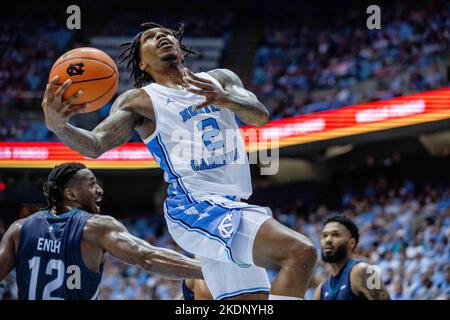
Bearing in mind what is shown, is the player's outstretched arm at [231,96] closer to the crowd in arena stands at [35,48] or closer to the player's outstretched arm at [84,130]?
the player's outstretched arm at [84,130]

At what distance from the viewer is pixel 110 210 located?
16.7 metres

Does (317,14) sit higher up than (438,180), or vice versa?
(317,14)

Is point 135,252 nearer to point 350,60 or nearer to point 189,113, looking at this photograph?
point 189,113

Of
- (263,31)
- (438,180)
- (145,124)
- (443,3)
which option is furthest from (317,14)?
(145,124)

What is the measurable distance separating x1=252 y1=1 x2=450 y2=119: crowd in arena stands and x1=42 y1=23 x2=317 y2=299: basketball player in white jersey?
929 centimetres

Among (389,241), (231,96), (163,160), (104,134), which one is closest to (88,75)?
(104,134)

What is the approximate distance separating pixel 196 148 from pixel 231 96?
0.39 m

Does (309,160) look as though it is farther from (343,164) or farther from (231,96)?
(231,96)

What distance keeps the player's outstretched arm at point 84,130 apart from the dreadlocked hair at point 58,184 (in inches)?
18.2

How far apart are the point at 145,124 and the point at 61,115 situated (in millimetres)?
706

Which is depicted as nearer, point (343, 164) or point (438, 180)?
point (438, 180)

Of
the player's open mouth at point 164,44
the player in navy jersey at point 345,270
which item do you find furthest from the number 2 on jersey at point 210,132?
the player in navy jersey at point 345,270
